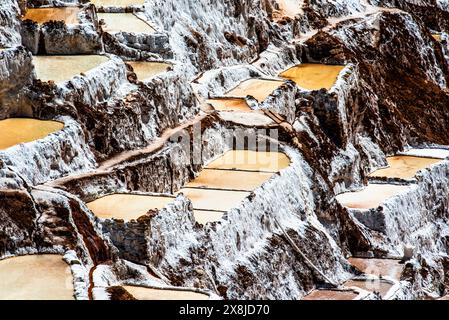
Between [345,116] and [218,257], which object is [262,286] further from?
[345,116]

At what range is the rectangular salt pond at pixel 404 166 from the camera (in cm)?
6209

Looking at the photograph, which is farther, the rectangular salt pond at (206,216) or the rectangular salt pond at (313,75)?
the rectangular salt pond at (313,75)

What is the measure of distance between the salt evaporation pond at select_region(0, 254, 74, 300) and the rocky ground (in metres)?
0.33

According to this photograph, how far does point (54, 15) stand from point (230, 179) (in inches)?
324

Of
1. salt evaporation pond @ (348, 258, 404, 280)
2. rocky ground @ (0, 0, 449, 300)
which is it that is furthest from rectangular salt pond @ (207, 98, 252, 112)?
salt evaporation pond @ (348, 258, 404, 280)

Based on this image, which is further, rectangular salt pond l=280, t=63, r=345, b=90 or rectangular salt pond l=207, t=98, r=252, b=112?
rectangular salt pond l=280, t=63, r=345, b=90

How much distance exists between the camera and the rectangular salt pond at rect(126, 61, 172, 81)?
52094 mm

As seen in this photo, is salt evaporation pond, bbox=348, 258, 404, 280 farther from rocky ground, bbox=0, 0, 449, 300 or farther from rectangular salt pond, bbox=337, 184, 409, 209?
rectangular salt pond, bbox=337, 184, 409, 209

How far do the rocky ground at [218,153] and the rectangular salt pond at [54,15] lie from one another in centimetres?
41

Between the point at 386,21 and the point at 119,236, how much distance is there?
36939 mm

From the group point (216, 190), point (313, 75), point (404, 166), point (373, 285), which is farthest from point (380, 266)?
point (313, 75)

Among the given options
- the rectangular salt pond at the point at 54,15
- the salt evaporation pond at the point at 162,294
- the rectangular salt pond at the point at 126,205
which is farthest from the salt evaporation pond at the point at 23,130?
the rectangular salt pond at the point at 54,15

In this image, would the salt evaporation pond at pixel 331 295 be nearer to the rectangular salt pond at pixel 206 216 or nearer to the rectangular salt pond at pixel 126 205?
the rectangular salt pond at pixel 206 216

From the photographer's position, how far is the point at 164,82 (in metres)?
A: 51.5
